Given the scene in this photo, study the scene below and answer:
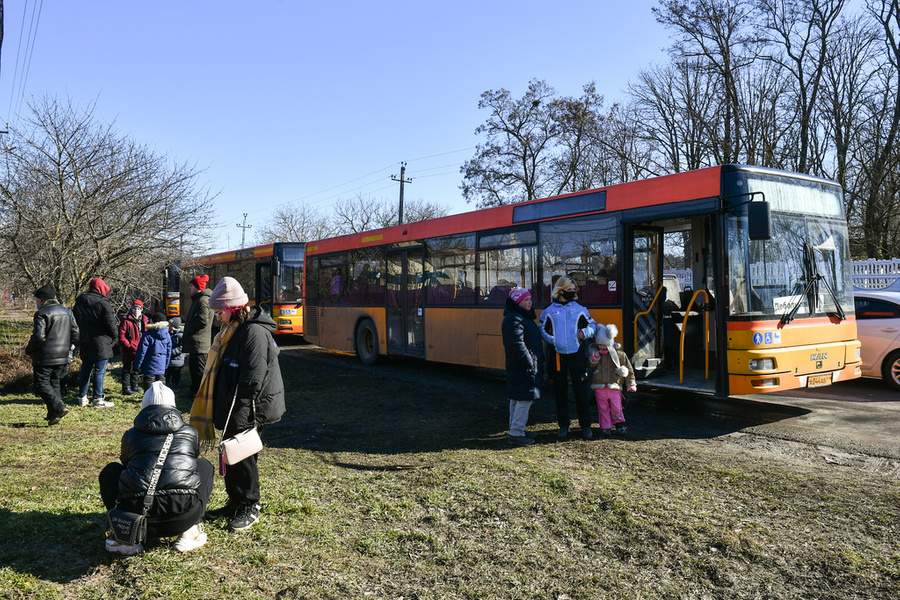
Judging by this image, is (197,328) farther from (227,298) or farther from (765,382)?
(765,382)

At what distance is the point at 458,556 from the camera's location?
13.3 feet

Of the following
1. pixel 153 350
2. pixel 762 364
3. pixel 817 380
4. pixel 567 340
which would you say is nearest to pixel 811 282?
pixel 817 380

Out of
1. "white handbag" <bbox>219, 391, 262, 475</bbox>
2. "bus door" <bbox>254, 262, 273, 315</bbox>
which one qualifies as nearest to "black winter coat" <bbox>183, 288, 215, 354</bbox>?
"white handbag" <bbox>219, 391, 262, 475</bbox>

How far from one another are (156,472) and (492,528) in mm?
2233

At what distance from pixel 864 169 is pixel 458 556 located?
90.0 ft

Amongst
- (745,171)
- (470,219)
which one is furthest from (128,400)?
(745,171)

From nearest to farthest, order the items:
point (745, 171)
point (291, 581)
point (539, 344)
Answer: point (291, 581) < point (539, 344) < point (745, 171)

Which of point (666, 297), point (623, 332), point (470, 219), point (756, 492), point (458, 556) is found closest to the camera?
point (458, 556)

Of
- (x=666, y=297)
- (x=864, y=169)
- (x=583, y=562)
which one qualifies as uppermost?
(x=864, y=169)

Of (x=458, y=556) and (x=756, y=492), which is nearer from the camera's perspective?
(x=458, y=556)

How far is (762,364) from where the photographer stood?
24.2 feet

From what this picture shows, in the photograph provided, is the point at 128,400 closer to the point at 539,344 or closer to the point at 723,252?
the point at 539,344

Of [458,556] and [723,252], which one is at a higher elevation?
[723,252]

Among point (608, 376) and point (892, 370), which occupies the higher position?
point (608, 376)
